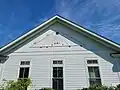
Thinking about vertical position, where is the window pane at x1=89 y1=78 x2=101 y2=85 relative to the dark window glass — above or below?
below

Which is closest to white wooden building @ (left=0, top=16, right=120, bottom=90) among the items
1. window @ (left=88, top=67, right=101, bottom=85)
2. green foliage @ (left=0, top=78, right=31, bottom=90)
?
window @ (left=88, top=67, right=101, bottom=85)

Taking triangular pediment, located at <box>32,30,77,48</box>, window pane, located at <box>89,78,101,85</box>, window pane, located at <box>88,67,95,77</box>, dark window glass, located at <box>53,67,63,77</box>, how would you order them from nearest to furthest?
window pane, located at <box>89,78,101,85</box> < window pane, located at <box>88,67,95,77</box> < dark window glass, located at <box>53,67,63,77</box> < triangular pediment, located at <box>32,30,77,48</box>

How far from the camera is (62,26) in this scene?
1260 cm

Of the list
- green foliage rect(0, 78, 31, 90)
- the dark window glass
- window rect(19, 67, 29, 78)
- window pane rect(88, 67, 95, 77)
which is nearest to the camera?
green foliage rect(0, 78, 31, 90)

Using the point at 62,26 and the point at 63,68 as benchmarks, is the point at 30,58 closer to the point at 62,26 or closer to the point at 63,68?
the point at 63,68

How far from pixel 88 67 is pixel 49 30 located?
4.35 meters

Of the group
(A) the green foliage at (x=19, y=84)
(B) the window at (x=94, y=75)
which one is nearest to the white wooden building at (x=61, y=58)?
Answer: (B) the window at (x=94, y=75)

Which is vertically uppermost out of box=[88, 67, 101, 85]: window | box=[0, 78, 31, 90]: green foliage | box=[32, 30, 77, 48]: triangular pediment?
box=[32, 30, 77, 48]: triangular pediment

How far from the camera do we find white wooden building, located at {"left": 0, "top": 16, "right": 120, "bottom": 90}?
34.0 ft

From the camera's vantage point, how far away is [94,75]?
10500 millimetres

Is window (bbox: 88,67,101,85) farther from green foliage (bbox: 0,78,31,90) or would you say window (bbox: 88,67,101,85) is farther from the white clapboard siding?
green foliage (bbox: 0,78,31,90)

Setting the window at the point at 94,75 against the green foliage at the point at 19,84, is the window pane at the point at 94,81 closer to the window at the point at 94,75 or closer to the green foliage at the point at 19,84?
Answer: the window at the point at 94,75

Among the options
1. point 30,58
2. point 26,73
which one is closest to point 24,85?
point 26,73

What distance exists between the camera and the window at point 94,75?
10312 mm
